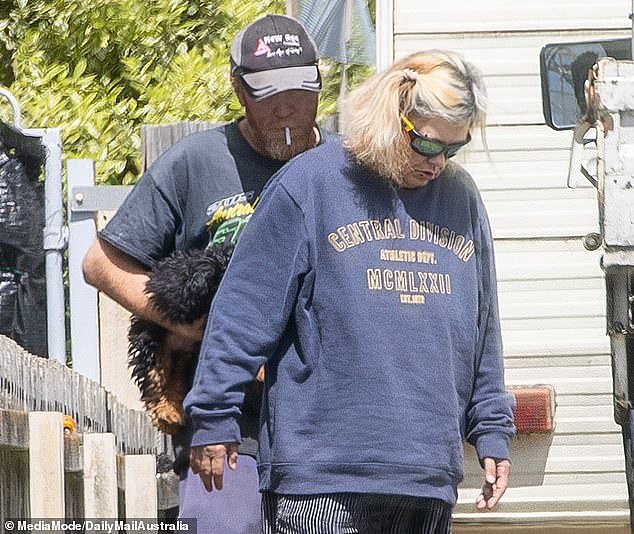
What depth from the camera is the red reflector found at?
523 centimetres

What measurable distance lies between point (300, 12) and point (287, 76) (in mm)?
3112

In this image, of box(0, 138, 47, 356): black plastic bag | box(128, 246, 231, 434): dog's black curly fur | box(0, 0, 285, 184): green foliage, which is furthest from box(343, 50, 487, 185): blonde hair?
box(0, 0, 285, 184): green foliage

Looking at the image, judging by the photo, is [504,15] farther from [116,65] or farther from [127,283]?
[116,65]

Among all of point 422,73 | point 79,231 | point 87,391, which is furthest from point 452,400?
point 79,231

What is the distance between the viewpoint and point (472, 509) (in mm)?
5355

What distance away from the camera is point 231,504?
362 centimetres

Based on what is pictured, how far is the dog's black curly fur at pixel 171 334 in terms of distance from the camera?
369 cm

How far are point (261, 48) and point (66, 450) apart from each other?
4.01ft

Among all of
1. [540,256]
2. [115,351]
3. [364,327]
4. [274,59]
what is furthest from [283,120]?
[115,351]

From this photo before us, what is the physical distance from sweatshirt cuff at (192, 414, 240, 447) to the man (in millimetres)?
424

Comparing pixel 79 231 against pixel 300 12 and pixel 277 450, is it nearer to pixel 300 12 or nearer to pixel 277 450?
pixel 300 12

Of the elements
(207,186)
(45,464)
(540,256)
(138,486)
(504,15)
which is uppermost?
(504,15)

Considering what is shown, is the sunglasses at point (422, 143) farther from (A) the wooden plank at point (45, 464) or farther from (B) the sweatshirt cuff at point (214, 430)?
(A) the wooden plank at point (45, 464)

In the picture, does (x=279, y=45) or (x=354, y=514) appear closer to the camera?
(x=354, y=514)
